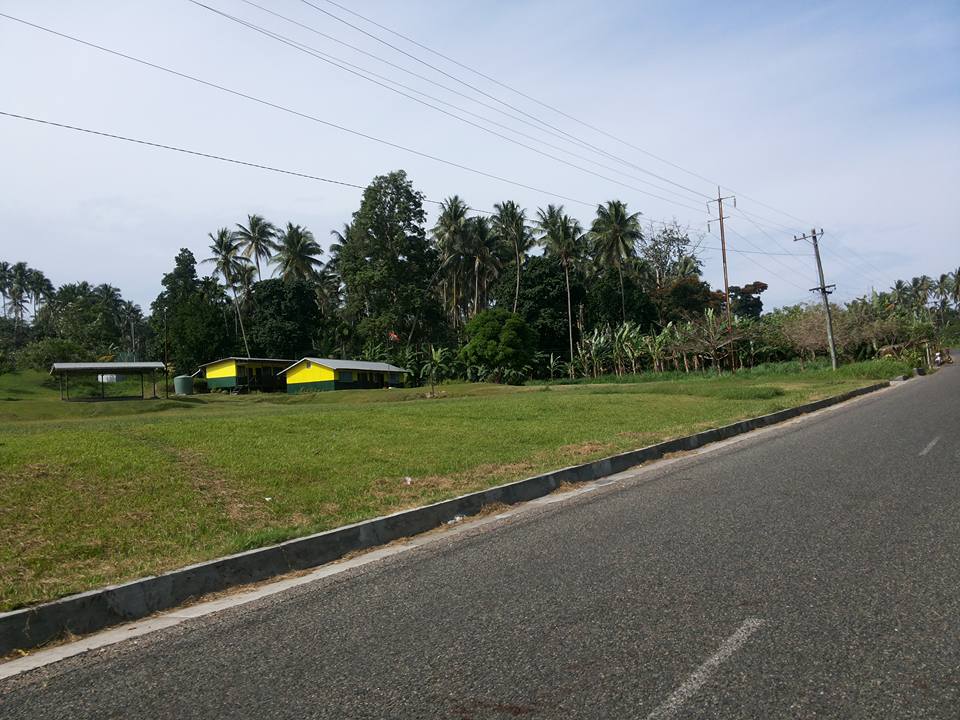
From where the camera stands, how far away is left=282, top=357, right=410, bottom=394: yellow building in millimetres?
57719

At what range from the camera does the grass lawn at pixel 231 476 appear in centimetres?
671

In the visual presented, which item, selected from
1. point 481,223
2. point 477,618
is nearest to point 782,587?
point 477,618

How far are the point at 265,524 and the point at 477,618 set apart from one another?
3.93 metres

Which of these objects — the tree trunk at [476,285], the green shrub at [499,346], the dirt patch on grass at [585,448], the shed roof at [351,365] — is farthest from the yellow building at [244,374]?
the dirt patch on grass at [585,448]

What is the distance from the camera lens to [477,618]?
15.9ft

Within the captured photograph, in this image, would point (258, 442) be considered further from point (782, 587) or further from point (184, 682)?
point (782, 587)

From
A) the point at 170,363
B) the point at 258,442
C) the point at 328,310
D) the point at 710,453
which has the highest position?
the point at 328,310

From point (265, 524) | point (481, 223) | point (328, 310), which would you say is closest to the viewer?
point (265, 524)

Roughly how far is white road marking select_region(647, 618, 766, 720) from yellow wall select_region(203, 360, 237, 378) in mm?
61003

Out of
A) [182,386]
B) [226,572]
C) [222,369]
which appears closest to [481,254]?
[222,369]

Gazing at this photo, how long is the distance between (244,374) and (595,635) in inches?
2412

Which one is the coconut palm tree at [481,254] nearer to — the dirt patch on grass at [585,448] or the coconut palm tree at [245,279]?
the coconut palm tree at [245,279]

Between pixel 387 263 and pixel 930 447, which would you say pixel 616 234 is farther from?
pixel 930 447

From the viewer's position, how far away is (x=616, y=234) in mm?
76438
